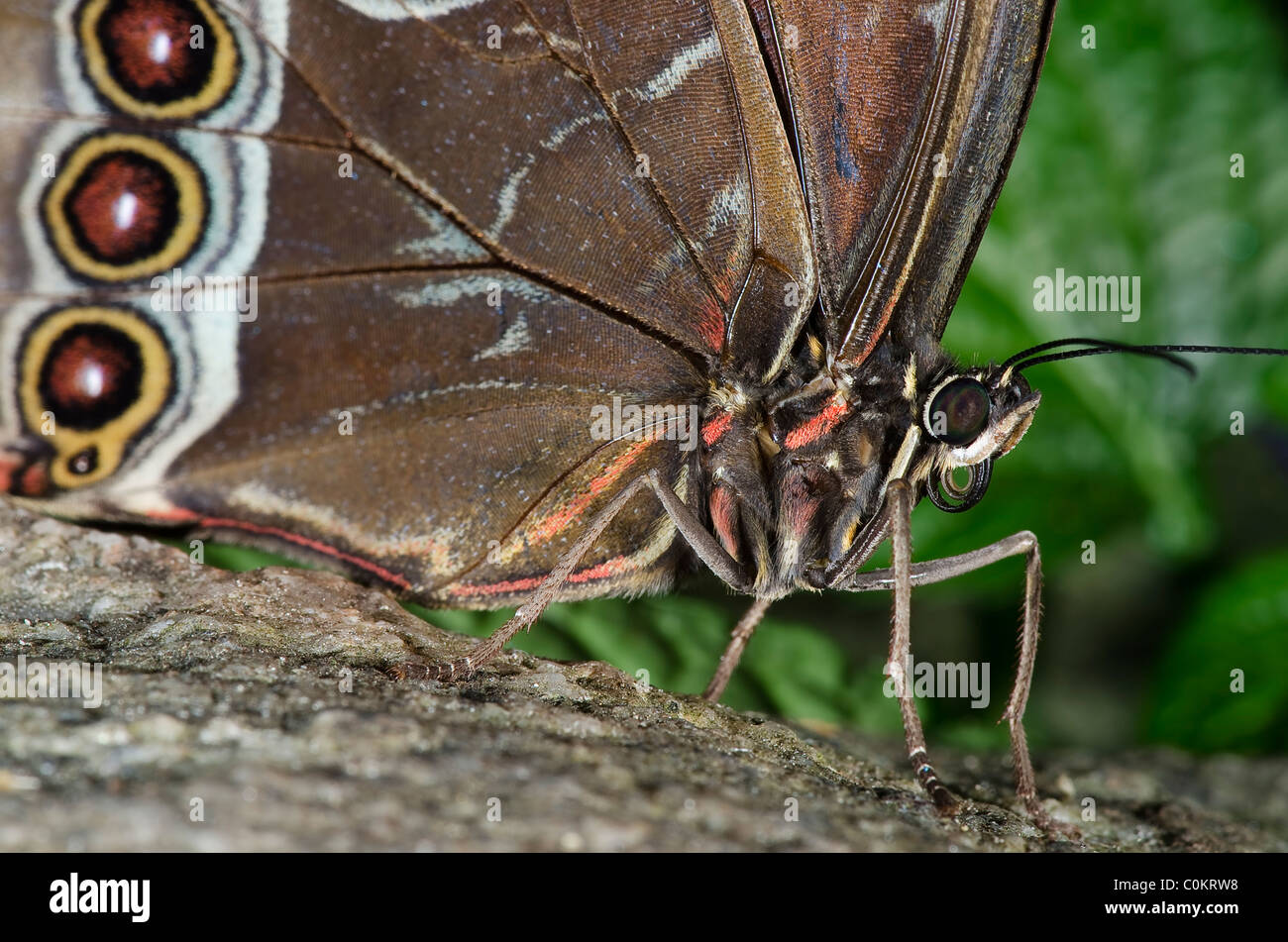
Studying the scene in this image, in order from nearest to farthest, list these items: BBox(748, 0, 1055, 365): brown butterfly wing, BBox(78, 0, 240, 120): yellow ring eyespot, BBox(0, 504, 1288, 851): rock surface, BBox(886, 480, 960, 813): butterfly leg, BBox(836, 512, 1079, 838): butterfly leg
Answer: BBox(0, 504, 1288, 851): rock surface, BBox(748, 0, 1055, 365): brown butterfly wing, BBox(886, 480, 960, 813): butterfly leg, BBox(836, 512, 1079, 838): butterfly leg, BBox(78, 0, 240, 120): yellow ring eyespot

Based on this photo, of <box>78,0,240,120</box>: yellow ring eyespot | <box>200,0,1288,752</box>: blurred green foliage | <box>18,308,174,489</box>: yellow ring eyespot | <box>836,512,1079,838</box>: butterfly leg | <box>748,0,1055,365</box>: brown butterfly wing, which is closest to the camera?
<box>748,0,1055,365</box>: brown butterfly wing

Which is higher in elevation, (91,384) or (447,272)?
(447,272)

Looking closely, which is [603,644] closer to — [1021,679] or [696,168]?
[1021,679]

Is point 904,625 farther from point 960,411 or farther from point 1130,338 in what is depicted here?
A: point 1130,338

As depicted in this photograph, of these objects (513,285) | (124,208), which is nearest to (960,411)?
(513,285)

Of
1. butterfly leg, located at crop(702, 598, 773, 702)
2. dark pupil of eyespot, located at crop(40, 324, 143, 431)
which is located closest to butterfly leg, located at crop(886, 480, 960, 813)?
butterfly leg, located at crop(702, 598, 773, 702)

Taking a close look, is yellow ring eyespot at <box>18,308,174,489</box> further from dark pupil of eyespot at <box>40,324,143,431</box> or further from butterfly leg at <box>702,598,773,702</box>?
butterfly leg at <box>702,598,773,702</box>
